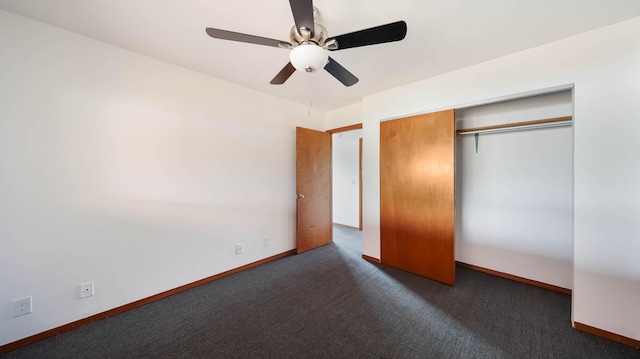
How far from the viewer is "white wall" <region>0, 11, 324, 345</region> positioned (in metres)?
1.59

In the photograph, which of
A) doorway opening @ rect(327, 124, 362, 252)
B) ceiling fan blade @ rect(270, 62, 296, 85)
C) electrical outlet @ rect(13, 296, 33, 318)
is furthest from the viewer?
doorway opening @ rect(327, 124, 362, 252)

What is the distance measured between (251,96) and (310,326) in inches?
109

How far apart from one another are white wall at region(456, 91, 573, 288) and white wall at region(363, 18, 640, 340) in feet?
1.98

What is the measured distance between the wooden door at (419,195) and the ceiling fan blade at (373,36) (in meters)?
1.51

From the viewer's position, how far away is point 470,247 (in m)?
2.87

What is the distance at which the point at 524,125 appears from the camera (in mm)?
2377

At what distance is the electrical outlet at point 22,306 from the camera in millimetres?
1583

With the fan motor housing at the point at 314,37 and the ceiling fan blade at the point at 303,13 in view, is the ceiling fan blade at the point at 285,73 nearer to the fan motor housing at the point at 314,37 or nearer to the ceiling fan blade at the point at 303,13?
the fan motor housing at the point at 314,37

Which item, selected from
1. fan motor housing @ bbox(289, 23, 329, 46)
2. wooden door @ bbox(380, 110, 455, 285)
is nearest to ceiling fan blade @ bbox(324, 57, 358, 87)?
fan motor housing @ bbox(289, 23, 329, 46)

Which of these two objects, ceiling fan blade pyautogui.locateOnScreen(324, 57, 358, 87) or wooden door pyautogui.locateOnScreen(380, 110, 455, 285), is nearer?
ceiling fan blade pyautogui.locateOnScreen(324, 57, 358, 87)

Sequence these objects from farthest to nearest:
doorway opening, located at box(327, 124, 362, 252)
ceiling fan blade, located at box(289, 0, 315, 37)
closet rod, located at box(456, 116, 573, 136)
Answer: doorway opening, located at box(327, 124, 362, 252) → closet rod, located at box(456, 116, 573, 136) → ceiling fan blade, located at box(289, 0, 315, 37)

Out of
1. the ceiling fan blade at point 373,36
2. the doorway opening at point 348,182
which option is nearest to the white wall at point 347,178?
the doorway opening at point 348,182

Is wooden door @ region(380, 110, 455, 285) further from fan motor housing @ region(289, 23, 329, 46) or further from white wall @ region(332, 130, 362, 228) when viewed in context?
white wall @ region(332, 130, 362, 228)

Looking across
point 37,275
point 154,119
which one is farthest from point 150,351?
point 154,119
